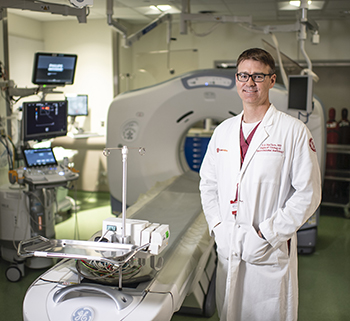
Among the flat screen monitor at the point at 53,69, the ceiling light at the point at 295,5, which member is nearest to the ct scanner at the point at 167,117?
the flat screen monitor at the point at 53,69

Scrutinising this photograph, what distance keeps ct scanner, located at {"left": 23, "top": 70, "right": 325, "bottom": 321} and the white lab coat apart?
10.8 inches

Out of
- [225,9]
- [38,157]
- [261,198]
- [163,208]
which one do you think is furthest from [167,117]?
[261,198]

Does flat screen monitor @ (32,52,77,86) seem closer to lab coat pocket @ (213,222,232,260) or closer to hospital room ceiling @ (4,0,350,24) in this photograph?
hospital room ceiling @ (4,0,350,24)

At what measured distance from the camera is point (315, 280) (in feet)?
9.87

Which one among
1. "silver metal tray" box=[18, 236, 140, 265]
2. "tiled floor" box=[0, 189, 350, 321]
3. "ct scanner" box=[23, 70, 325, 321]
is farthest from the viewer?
"tiled floor" box=[0, 189, 350, 321]

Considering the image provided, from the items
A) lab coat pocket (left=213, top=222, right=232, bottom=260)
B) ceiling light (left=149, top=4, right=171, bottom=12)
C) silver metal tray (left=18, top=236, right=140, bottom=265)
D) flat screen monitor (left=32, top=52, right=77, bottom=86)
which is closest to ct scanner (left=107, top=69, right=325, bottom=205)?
flat screen monitor (left=32, top=52, right=77, bottom=86)

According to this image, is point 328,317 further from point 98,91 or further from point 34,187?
point 98,91

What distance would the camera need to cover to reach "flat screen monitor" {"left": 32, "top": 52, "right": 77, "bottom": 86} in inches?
125

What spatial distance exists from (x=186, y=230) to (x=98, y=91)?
11.3 feet

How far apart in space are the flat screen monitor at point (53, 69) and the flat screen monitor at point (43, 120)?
22cm

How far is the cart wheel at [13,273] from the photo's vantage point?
9.41ft

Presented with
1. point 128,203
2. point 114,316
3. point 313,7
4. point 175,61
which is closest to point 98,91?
point 175,61

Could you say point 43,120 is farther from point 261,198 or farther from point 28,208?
point 261,198

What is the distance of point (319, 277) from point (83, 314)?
214cm
